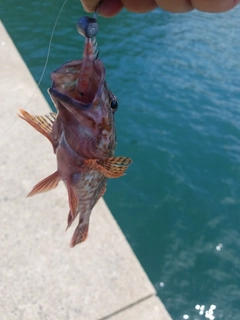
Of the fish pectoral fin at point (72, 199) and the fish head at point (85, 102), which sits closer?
the fish head at point (85, 102)

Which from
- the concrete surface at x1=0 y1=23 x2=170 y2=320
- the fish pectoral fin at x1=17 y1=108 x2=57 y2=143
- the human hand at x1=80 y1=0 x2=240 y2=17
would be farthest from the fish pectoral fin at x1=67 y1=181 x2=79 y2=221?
the concrete surface at x1=0 y1=23 x2=170 y2=320

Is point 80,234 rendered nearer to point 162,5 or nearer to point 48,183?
point 48,183

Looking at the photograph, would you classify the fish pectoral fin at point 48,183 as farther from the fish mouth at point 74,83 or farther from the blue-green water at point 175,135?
the blue-green water at point 175,135

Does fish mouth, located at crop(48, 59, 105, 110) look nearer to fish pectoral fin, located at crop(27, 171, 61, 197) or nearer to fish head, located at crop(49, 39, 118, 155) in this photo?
fish head, located at crop(49, 39, 118, 155)

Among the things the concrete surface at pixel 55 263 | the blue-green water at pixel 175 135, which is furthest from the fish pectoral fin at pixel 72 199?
the blue-green water at pixel 175 135

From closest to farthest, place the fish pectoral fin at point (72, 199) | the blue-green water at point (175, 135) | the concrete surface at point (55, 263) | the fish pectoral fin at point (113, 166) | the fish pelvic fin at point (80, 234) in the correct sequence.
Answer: the fish pectoral fin at point (113, 166) → the fish pectoral fin at point (72, 199) → the fish pelvic fin at point (80, 234) → the concrete surface at point (55, 263) → the blue-green water at point (175, 135)

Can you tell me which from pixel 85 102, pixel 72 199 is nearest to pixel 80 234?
pixel 72 199
